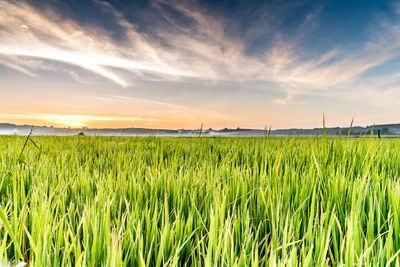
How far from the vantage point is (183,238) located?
34.6 inches

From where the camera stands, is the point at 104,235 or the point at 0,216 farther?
the point at 104,235

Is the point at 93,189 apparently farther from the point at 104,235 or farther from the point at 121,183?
the point at 104,235

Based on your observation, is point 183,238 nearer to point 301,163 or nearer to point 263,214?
point 263,214

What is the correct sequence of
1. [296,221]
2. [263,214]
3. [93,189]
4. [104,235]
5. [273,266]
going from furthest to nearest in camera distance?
[93,189], [263,214], [296,221], [104,235], [273,266]

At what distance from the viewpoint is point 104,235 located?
799 mm

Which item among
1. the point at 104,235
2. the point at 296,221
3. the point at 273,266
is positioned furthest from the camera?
the point at 296,221

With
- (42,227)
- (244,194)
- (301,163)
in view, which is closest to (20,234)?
(42,227)

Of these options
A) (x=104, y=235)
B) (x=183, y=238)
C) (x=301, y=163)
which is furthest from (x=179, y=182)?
(x=301, y=163)

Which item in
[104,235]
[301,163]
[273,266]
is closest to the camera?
[273,266]

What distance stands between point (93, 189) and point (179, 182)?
57cm

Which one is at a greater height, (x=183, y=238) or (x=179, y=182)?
(x=179, y=182)

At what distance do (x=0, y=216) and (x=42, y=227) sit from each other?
0.13 metres

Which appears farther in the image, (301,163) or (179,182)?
(301,163)

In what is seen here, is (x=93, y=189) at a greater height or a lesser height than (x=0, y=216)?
lesser
